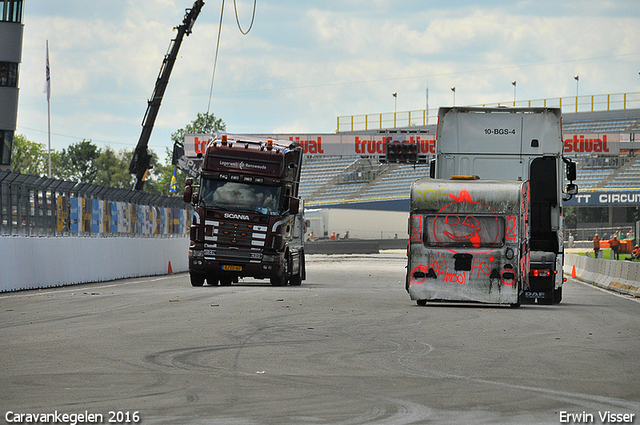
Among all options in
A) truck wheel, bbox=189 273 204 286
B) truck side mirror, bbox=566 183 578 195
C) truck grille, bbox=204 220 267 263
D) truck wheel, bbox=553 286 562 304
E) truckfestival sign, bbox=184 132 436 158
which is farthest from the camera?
truckfestival sign, bbox=184 132 436 158

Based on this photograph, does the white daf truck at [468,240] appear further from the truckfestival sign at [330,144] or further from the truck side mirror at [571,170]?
the truckfestival sign at [330,144]

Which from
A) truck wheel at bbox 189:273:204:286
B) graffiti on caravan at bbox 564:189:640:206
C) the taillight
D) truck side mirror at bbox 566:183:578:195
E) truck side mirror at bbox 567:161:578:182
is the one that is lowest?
truck wheel at bbox 189:273:204:286

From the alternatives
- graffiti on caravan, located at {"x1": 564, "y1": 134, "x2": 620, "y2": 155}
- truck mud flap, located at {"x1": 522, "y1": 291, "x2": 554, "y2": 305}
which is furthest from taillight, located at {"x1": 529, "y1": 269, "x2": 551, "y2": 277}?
graffiti on caravan, located at {"x1": 564, "y1": 134, "x2": 620, "y2": 155}

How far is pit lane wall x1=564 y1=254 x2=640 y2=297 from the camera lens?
24227 mm

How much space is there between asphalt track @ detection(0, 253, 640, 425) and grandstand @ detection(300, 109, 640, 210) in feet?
231

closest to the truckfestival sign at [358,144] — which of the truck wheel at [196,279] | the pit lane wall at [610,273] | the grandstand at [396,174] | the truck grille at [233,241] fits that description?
the pit lane wall at [610,273]

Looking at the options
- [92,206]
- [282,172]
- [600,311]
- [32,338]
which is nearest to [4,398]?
[32,338]

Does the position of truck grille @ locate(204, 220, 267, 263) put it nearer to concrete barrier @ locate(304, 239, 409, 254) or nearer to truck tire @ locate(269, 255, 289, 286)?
truck tire @ locate(269, 255, 289, 286)

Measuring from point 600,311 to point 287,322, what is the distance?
647cm

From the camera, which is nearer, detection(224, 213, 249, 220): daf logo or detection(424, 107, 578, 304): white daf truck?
detection(424, 107, 578, 304): white daf truck

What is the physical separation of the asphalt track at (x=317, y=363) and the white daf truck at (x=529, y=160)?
1.56 m

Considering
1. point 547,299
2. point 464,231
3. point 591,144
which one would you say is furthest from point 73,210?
point 591,144

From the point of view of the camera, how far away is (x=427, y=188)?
17.3m

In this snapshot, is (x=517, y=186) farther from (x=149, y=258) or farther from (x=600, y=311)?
(x=149, y=258)
